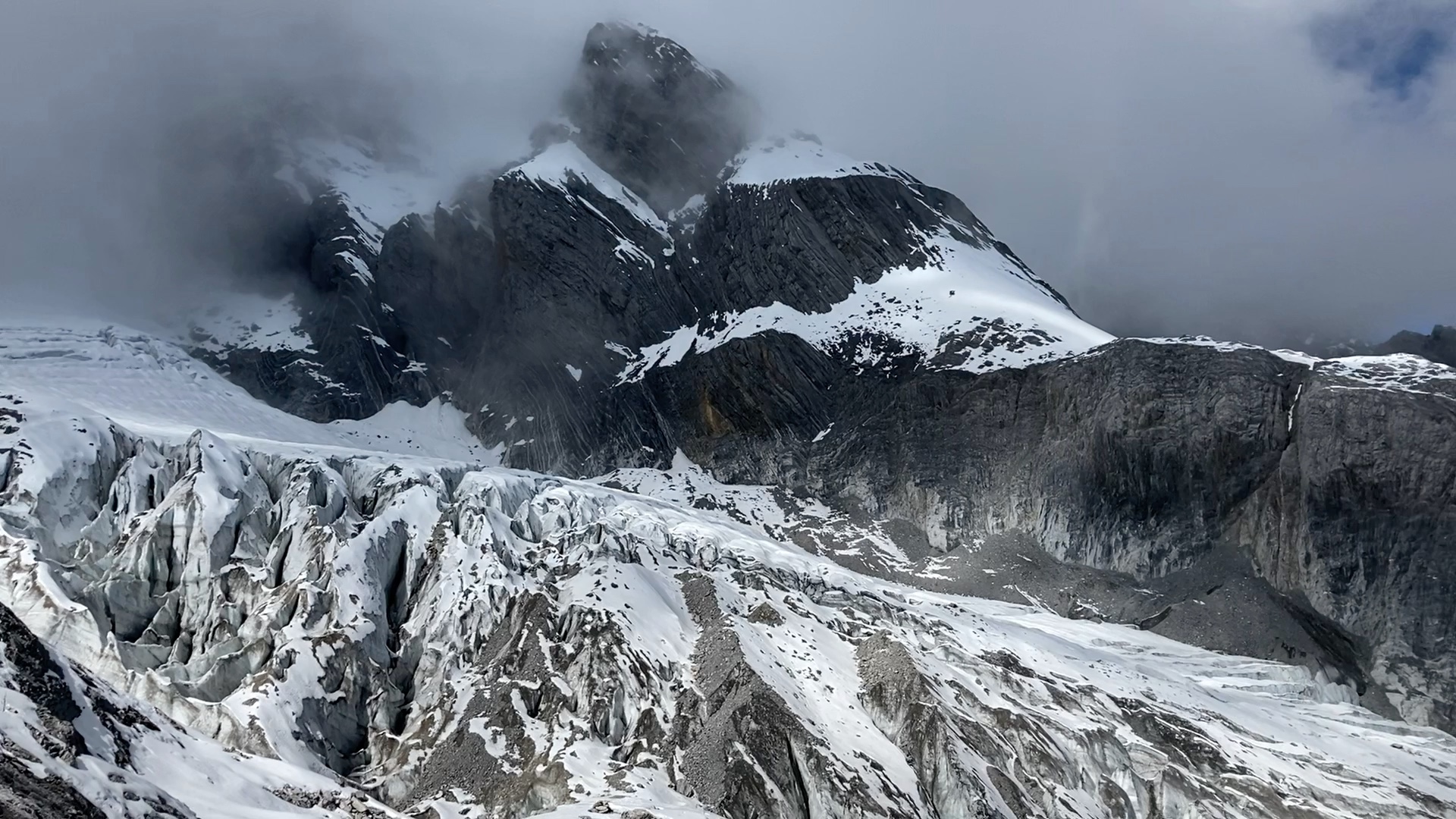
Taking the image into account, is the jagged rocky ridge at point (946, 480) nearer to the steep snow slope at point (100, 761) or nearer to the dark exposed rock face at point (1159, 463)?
the dark exposed rock face at point (1159, 463)

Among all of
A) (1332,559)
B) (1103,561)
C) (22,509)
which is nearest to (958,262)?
(1103,561)

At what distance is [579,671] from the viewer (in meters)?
86.3

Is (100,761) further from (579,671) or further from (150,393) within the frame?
(150,393)

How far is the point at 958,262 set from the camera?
652ft

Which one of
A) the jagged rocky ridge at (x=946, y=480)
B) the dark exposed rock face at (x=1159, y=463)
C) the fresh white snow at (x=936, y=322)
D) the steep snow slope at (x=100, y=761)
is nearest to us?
the steep snow slope at (x=100, y=761)

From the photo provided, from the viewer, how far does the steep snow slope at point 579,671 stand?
3063 inches

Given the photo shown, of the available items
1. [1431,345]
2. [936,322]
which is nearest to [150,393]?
[936,322]

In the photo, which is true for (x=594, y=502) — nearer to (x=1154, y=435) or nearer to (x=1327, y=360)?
(x=1154, y=435)

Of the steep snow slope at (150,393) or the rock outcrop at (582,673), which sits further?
the steep snow slope at (150,393)

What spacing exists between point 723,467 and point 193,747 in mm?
139486

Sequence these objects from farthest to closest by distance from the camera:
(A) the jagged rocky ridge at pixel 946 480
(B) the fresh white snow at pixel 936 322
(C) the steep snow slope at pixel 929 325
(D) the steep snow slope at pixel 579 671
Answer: (C) the steep snow slope at pixel 929 325
(B) the fresh white snow at pixel 936 322
(A) the jagged rocky ridge at pixel 946 480
(D) the steep snow slope at pixel 579 671

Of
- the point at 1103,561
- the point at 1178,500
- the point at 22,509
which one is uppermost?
the point at 1178,500

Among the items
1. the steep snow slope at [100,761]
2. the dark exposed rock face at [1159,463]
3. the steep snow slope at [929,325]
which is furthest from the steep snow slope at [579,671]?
the steep snow slope at [929,325]

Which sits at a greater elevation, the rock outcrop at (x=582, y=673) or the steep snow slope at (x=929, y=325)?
the steep snow slope at (x=929, y=325)
